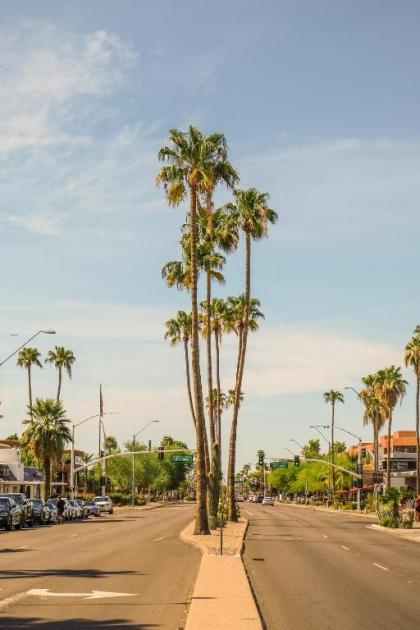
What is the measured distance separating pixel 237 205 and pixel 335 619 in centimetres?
4058

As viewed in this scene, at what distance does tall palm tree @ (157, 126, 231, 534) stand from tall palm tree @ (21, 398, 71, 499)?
4168cm

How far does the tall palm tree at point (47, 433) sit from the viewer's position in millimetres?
78812

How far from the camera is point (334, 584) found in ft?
68.9

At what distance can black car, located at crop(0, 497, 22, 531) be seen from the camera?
155 ft

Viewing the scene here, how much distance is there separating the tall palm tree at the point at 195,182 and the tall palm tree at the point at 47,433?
41.7 m

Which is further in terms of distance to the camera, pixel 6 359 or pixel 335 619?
pixel 6 359

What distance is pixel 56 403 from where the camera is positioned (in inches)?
3211

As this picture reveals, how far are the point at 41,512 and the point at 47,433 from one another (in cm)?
2189

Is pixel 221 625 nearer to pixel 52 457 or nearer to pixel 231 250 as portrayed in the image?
pixel 231 250

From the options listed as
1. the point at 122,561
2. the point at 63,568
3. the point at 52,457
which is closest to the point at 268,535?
the point at 122,561

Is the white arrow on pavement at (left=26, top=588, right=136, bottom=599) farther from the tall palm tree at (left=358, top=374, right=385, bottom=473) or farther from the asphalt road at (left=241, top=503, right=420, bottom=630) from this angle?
the tall palm tree at (left=358, top=374, right=385, bottom=473)

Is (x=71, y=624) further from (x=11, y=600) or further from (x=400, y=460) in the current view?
(x=400, y=460)

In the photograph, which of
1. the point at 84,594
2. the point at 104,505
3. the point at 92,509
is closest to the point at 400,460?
A: the point at 104,505

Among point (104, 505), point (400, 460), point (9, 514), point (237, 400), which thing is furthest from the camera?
point (400, 460)
